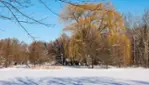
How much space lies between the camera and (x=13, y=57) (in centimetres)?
2472

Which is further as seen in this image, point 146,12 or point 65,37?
point 146,12

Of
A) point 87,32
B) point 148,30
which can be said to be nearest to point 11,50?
point 87,32

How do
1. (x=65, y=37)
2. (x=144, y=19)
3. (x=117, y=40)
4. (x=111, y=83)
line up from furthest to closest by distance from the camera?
(x=144, y=19), (x=65, y=37), (x=117, y=40), (x=111, y=83)

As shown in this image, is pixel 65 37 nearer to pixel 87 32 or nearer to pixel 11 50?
pixel 87 32

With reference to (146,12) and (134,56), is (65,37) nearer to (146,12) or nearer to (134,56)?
(134,56)

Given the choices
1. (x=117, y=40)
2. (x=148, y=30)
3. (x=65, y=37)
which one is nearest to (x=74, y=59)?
(x=65, y=37)

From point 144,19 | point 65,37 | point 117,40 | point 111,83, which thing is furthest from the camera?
point 144,19

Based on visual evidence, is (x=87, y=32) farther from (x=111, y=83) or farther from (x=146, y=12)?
(x=111, y=83)

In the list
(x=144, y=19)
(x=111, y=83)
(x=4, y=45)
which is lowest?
(x=111, y=83)

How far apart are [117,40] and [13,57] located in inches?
377

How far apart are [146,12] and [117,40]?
6.31 meters

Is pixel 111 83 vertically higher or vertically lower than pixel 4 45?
lower

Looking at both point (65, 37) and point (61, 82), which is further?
point (65, 37)

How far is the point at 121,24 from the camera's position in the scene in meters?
20.4
